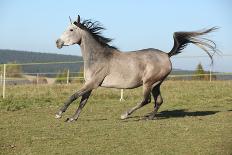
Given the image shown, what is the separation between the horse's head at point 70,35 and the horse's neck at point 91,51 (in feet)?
0.60

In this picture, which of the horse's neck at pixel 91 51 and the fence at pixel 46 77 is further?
the fence at pixel 46 77

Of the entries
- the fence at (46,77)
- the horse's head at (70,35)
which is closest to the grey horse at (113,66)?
the horse's head at (70,35)

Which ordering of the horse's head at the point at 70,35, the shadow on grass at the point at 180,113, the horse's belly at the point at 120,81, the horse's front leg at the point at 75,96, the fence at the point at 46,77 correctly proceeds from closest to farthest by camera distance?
1. the horse's front leg at the point at 75,96
2. the horse's belly at the point at 120,81
3. the horse's head at the point at 70,35
4. the shadow on grass at the point at 180,113
5. the fence at the point at 46,77

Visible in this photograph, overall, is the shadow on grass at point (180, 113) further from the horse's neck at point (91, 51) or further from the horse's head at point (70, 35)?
the horse's head at point (70, 35)

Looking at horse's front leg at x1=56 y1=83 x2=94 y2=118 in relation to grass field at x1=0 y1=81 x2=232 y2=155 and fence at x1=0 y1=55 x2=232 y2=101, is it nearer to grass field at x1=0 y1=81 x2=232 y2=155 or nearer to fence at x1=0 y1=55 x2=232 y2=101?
grass field at x1=0 y1=81 x2=232 y2=155

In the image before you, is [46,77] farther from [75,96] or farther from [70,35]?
[75,96]

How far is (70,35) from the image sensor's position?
1119 cm

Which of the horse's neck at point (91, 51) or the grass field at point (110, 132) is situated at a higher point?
the horse's neck at point (91, 51)

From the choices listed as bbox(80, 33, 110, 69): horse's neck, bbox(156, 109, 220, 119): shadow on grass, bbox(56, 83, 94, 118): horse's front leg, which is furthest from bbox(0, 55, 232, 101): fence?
bbox(56, 83, 94, 118): horse's front leg

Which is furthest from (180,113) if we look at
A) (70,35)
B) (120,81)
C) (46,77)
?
(46,77)

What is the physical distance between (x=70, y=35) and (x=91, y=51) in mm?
623

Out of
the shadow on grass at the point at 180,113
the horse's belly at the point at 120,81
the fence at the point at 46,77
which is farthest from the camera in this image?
the fence at the point at 46,77

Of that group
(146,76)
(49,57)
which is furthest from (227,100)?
(49,57)

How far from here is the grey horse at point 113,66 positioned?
1082cm
